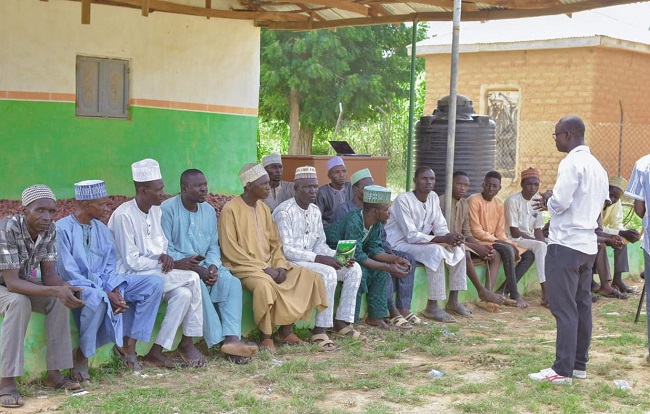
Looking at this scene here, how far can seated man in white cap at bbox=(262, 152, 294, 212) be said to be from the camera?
848 cm

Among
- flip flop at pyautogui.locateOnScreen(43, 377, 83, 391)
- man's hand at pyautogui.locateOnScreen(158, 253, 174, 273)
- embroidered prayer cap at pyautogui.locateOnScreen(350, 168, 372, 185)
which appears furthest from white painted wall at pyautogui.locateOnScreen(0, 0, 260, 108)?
flip flop at pyautogui.locateOnScreen(43, 377, 83, 391)

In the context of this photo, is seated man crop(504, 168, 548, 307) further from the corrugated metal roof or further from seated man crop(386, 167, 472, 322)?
the corrugated metal roof

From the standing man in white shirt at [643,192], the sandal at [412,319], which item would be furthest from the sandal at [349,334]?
the standing man in white shirt at [643,192]

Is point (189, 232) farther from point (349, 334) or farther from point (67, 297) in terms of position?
point (349, 334)

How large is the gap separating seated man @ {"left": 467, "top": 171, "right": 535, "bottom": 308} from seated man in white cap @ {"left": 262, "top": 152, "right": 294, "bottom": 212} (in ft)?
6.46

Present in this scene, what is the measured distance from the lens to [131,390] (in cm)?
558

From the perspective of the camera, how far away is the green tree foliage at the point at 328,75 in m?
21.9

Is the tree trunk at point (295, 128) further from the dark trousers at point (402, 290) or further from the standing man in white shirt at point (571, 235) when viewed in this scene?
the standing man in white shirt at point (571, 235)

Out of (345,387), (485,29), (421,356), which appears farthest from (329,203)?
(485,29)

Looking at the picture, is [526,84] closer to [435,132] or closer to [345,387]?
[435,132]

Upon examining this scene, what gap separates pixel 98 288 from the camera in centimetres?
582

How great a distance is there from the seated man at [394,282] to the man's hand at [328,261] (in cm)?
69

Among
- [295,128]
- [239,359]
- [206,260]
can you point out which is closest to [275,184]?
[206,260]

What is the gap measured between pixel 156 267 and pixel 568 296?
9.54 ft
